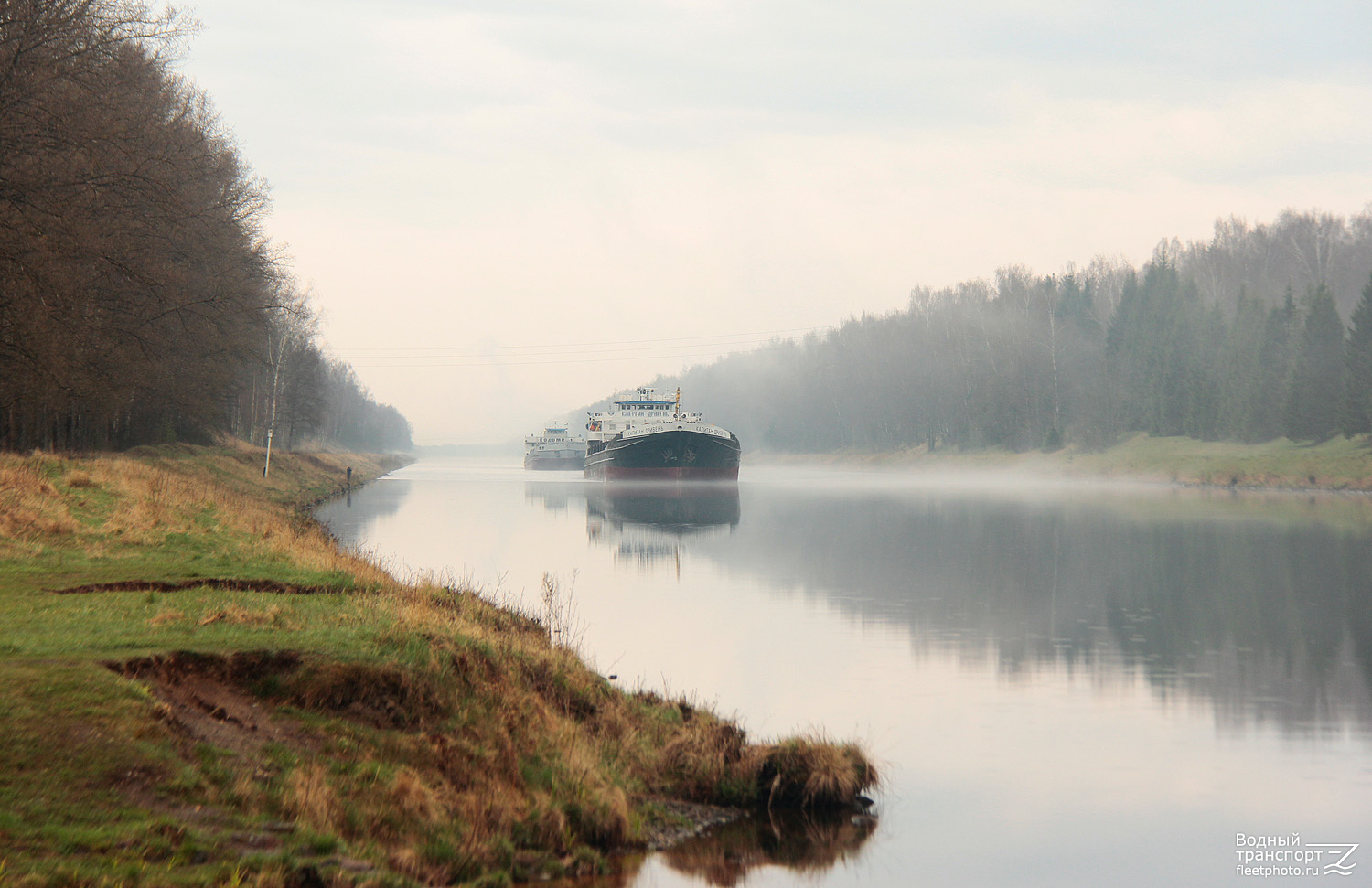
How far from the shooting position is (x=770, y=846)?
8633 mm

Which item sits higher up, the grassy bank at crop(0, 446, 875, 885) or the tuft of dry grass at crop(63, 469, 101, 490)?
the tuft of dry grass at crop(63, 469, 101, 490)

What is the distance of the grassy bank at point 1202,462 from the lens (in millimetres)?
63906

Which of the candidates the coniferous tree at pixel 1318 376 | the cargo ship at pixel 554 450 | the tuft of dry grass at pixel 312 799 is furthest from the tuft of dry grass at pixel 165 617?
the cargo ship at pixel 554 450

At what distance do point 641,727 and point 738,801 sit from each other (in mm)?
1659

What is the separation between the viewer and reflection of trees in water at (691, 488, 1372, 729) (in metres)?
15.2

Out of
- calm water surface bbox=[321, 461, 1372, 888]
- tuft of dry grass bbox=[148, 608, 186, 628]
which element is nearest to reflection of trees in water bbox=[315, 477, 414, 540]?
calm water surface bbox=[321, 461, 1372, 888]

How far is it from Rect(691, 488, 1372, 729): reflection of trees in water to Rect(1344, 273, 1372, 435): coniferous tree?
29.5m

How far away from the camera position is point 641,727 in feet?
35.4

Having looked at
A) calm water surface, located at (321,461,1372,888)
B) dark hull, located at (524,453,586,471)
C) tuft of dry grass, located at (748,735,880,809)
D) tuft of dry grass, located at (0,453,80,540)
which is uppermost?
tuft of dry grass, located at (0,453,80,540)

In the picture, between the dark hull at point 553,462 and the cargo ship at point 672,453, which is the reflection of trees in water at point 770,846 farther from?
the dark hull at point 553,462

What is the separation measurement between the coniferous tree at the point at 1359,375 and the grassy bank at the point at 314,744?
6467 centimetres

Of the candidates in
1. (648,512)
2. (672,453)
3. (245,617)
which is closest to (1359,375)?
(672,453)

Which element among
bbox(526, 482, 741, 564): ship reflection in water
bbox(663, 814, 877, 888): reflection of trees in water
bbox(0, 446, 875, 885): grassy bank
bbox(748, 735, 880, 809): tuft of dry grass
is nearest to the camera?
bbox(0, 446, 875, 885): grassy bank

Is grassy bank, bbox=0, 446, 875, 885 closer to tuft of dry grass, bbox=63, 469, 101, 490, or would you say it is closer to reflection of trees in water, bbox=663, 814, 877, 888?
reflection of trees in water, bbox=663, 814, 877, 888
